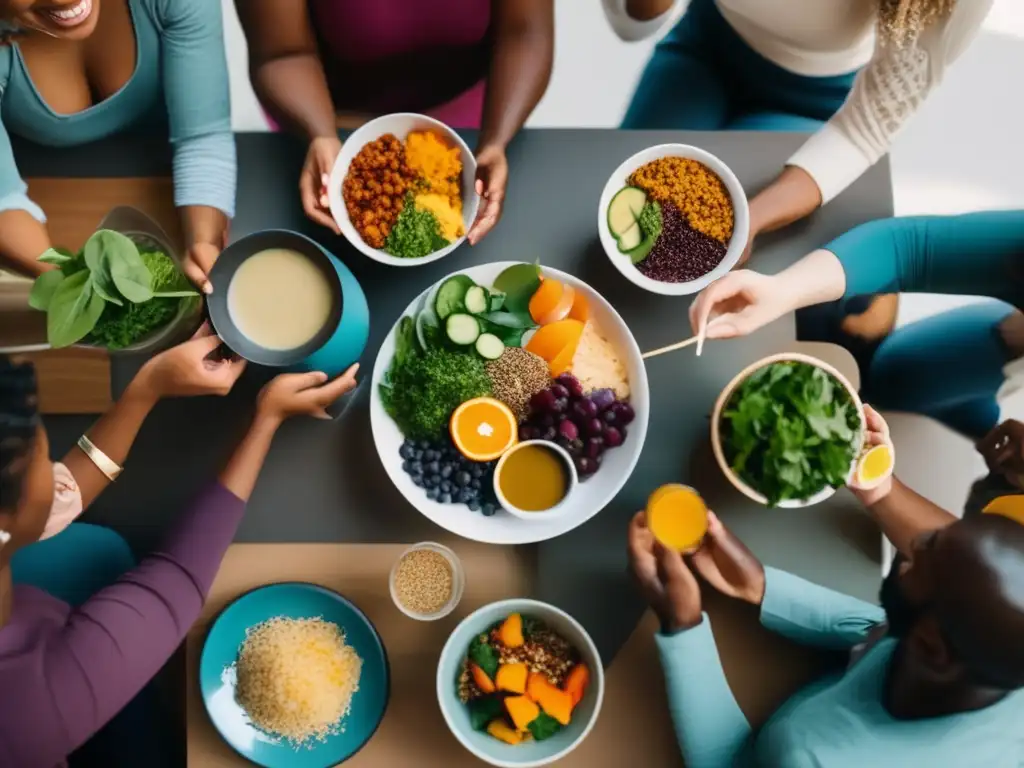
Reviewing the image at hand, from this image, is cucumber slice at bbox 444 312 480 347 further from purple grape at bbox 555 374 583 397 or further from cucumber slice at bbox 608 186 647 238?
cucumber slice at bbox 608 186 647 238

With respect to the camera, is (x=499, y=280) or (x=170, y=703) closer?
(x=499, y=280)

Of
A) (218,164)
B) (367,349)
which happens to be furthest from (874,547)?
(218,164)

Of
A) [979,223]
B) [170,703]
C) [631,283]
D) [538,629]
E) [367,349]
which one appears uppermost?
[979,223]

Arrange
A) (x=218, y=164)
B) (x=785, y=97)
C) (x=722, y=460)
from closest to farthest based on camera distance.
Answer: (x=722, y=460) < (x=218, y=164) < (x=785, y=97)

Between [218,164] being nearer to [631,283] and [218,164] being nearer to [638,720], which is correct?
[631,283]

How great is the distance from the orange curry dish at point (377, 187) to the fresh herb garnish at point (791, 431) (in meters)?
0.56

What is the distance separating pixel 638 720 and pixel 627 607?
0.17 meters

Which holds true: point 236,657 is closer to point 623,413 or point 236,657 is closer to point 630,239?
point 623,413

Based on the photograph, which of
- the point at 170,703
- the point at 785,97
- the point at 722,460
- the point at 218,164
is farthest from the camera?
the point at 785,97

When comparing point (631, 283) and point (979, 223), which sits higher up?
point (979, 223)

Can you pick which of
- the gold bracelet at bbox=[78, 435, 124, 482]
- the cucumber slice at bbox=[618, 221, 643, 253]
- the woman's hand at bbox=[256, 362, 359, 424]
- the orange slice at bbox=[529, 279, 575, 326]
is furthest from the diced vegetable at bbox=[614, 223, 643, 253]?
the gold bracelet at bbox=[78, 435, 124, 482]

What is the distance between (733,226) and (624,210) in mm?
Result: 161

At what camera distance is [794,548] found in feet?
3.65

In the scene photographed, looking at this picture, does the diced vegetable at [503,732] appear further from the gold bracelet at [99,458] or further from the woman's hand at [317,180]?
the woman's hand at [317,180]
